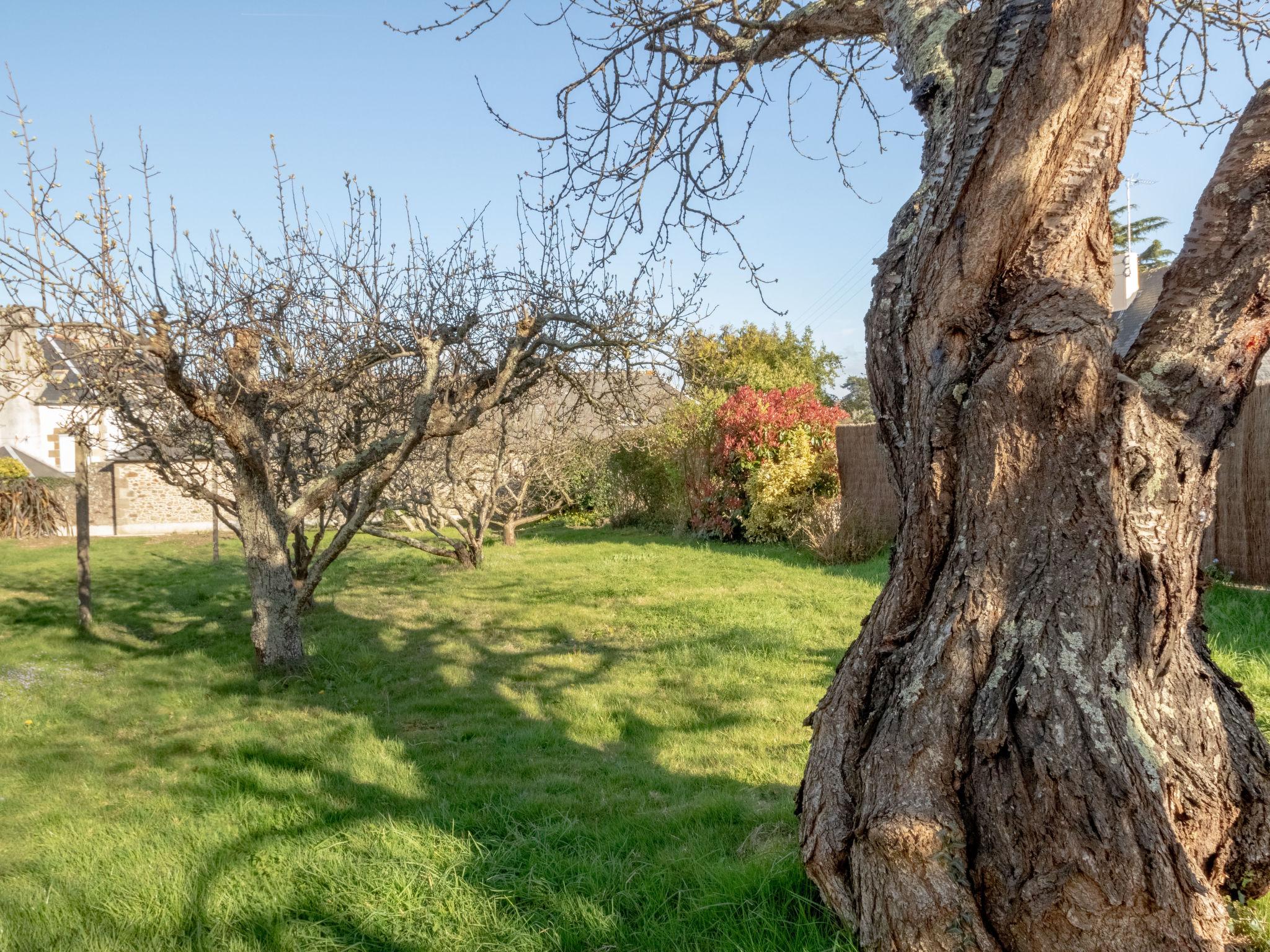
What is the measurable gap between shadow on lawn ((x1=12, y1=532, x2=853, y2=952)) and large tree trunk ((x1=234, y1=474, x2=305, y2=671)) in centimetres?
30

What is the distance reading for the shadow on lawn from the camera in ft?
9.50

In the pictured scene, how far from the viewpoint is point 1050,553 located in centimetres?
237

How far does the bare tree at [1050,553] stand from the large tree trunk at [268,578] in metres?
5.56

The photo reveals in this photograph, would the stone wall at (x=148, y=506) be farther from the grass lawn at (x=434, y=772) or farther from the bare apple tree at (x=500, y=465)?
the grass lawn at (x=434, y=772)

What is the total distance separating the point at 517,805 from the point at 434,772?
31.9 inches

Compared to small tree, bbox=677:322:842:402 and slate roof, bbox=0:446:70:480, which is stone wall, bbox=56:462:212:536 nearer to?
slate roof, bbox=0:446:70:480

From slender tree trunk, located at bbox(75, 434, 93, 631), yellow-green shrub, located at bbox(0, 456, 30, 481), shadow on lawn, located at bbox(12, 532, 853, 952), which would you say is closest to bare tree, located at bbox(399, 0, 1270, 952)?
shadow on lawn, located at bbox(12, 532, 853, 952)

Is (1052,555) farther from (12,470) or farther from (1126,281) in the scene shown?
(12,470)

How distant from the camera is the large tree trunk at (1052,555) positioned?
221 centimetres

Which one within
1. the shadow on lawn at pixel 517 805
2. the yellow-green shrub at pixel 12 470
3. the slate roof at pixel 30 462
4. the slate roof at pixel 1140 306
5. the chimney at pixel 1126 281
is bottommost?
the shadow on lawn at pixel 517 805

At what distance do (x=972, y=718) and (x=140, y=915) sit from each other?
3.01 meters

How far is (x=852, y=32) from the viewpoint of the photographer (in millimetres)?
3764

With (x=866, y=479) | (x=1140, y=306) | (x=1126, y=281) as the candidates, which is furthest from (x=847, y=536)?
(x=1126, y=281)

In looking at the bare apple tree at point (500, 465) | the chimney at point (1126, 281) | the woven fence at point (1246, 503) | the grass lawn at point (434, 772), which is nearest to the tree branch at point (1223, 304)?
the grass lawn at point (434, 772)
